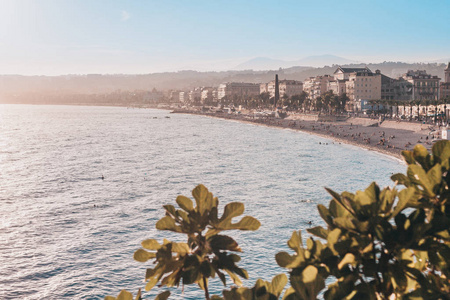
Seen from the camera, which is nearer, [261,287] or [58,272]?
[261,287]

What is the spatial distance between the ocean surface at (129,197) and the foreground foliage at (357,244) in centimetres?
2128

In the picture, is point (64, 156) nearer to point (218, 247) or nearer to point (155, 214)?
point (155, 214)

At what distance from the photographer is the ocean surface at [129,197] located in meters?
26.9

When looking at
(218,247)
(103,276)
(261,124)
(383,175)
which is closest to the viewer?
(218,247)

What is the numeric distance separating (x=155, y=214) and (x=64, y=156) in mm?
52962

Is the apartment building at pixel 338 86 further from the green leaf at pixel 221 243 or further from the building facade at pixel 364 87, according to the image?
the green leaf at pixel 221 243

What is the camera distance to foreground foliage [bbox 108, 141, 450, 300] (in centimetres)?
355

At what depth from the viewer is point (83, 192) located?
5131 cm

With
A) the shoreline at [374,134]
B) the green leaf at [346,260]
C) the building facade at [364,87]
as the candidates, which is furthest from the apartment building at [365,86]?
the green leaf at [346,260]

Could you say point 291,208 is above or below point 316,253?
below

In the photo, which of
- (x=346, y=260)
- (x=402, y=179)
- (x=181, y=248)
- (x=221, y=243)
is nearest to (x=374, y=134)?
(x=402, y=179)

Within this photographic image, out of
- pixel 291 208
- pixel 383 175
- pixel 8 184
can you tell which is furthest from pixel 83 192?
pixel 383 175

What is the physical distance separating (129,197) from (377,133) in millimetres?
67656

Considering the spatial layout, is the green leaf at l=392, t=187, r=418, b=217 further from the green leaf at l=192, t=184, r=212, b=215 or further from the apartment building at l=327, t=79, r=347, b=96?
the apartment building at l=327, t=79, r=347, b=96
